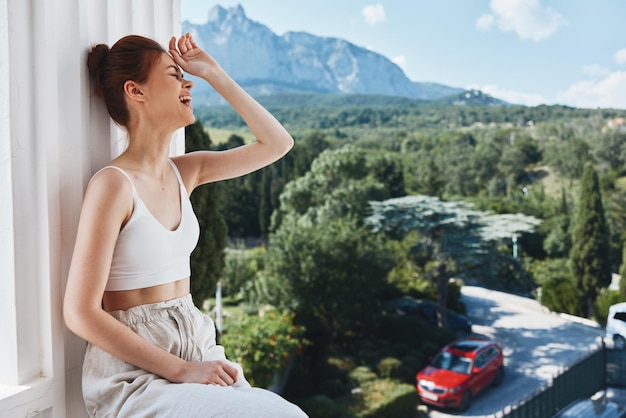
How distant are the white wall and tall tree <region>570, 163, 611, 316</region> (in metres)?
8.82

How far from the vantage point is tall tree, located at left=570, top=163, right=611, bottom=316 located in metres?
8.52

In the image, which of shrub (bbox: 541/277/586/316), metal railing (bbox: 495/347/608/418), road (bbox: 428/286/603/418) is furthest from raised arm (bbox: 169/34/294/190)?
shrub (bbox: 541/277/586/316)

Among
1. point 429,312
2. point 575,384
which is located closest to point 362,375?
point 429,312

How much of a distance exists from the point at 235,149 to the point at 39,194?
0.26 metres

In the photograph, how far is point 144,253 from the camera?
649mm

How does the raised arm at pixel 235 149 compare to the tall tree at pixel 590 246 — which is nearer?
the raised arm at pixel 235 149

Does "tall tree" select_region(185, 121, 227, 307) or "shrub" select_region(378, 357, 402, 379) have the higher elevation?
"tall tree" select_region(185, 121, 227, 307)

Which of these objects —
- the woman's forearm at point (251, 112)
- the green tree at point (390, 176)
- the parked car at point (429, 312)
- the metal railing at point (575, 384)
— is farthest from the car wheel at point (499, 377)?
the woman's forearm at point (251, 112)

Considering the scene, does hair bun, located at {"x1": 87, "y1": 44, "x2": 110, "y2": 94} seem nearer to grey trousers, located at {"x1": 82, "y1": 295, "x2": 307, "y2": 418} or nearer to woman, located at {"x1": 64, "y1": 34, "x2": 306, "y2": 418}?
woman, located at {"x1": 64, "y1": 34, "x2": 306, "y2": 418}

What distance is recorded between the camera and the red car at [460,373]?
265 inches

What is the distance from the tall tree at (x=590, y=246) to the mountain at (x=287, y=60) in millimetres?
8647

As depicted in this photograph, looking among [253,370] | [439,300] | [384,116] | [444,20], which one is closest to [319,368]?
[253,370]

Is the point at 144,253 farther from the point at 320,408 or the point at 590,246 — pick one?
the point at 590,246

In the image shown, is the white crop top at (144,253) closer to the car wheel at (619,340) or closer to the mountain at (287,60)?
the car wheel at (619,340)
